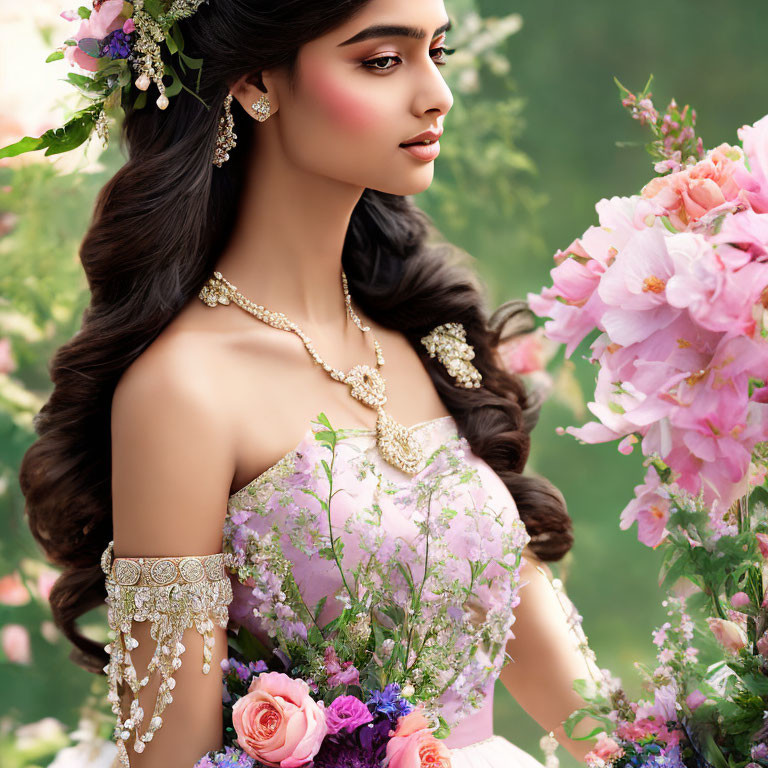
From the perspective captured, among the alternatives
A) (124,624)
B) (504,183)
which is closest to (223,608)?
(124,624)

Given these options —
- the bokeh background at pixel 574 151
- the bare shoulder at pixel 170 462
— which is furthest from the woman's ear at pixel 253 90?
the bokeh background at pixel 574 151

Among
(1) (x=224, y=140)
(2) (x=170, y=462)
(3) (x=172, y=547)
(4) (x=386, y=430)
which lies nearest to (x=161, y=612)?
(3) (x=172, y=547)

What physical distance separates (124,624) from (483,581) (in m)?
0.56

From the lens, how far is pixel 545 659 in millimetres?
1856

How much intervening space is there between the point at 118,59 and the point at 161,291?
382 mm

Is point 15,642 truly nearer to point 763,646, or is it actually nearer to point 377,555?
point 377,555

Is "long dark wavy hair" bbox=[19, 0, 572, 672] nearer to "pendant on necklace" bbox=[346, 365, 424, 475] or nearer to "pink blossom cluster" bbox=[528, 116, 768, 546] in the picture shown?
"pendant on necklace" bbox=[346, 365, 424, 475]

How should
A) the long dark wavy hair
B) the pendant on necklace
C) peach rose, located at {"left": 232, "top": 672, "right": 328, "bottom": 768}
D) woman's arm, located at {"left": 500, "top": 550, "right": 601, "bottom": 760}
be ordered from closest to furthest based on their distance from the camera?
peach rose, located at {"left": 232, "top": 672, "right": 328, "bottom": 768} < the long dark wavy hair < the pendant on necklace < woman's arm, located at {"left": 500, "top": 550, "right": 601, "bottom": 760}

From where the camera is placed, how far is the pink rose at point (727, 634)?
1054 millimetres

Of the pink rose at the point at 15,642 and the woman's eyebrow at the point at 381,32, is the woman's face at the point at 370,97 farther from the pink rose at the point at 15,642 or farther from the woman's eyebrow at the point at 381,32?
the pink rose at the point at 15,642

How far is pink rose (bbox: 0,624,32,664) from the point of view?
269 centimetres

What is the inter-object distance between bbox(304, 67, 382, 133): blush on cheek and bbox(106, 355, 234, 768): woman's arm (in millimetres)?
481

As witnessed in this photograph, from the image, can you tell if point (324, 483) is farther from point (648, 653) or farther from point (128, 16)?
point (648, 653)

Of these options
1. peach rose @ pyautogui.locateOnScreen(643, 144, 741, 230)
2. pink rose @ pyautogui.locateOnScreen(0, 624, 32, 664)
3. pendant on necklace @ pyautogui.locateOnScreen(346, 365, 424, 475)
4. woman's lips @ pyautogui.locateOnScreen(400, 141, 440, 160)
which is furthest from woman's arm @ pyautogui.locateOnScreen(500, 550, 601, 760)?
pink rose @ pyautogui.locateOnScreen(0, 624, 32, 664)
